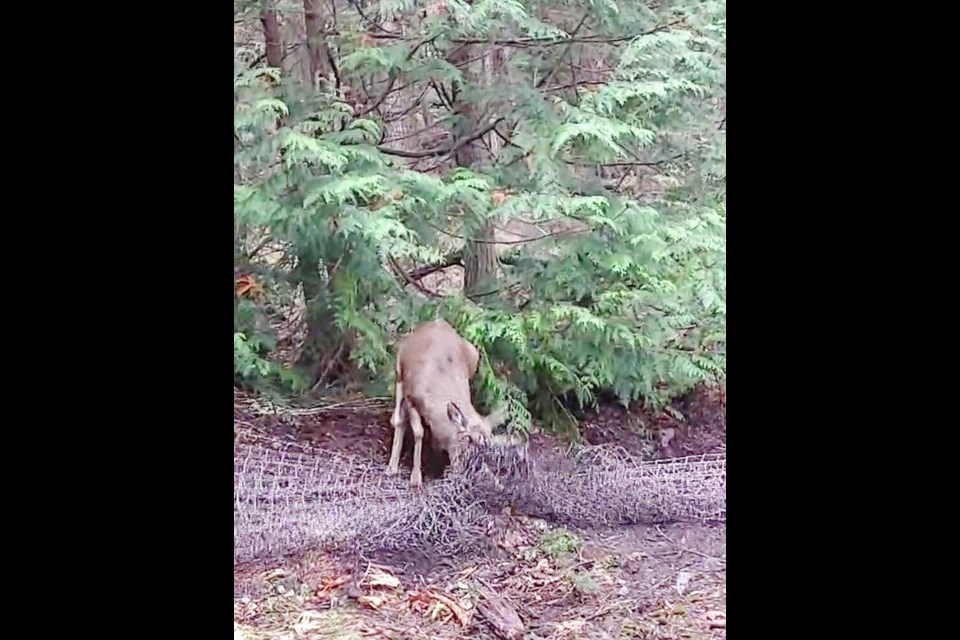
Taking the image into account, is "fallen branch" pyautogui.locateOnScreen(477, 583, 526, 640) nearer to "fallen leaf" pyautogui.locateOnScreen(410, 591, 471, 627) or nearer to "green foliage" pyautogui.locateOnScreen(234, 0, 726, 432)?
"fallen leaf" pyautogui.locateOnScreen(410, 591, 471, 627)

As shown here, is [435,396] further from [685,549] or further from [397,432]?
[685,549]

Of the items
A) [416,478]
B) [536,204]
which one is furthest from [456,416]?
[536,204]

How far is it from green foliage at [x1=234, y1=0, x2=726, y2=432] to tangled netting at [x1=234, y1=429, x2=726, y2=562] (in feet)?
0.44

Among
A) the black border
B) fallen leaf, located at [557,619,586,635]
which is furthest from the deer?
the black border

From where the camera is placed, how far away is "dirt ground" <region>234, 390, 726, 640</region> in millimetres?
2043

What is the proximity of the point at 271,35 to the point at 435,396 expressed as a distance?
0.95 metres

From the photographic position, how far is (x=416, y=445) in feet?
6.88

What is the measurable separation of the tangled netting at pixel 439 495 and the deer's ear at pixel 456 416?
6cm

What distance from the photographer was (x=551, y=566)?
211 centimetres

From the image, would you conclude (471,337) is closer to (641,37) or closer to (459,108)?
(459,108)
